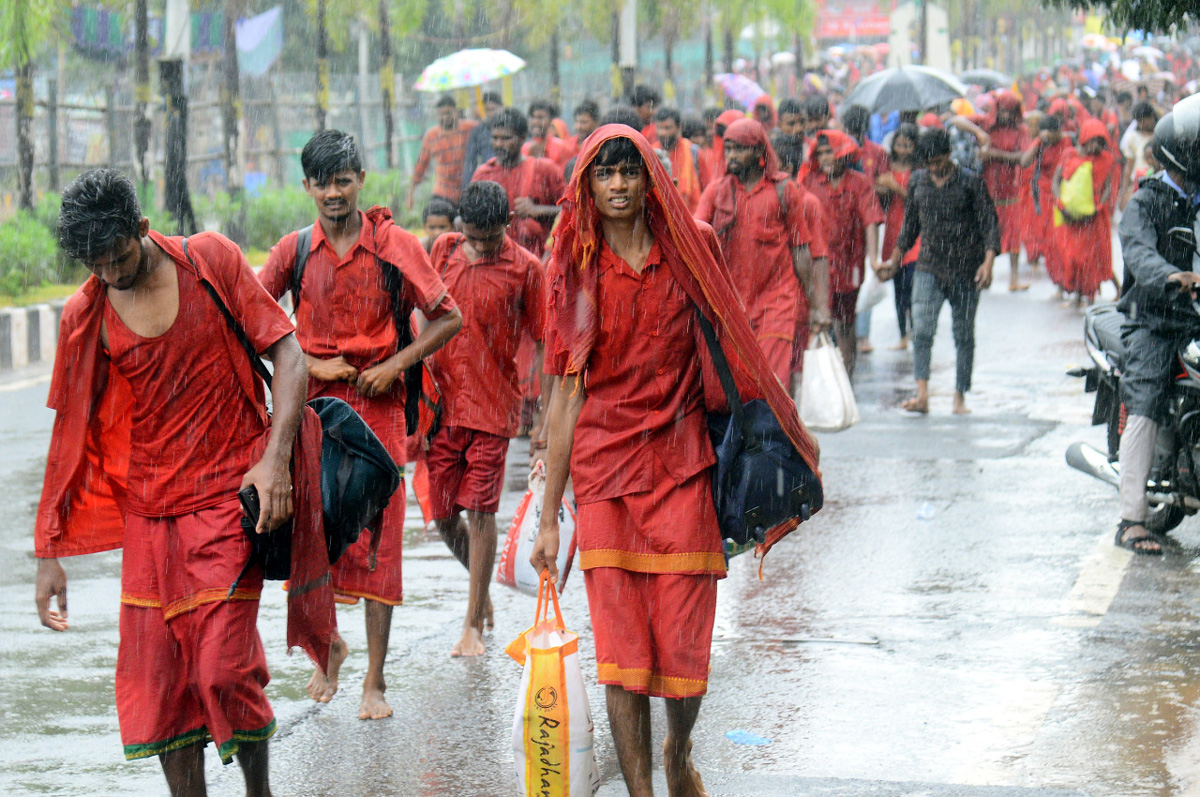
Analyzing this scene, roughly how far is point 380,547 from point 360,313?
780 mm

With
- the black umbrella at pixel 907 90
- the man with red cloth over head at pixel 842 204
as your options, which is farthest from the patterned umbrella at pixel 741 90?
the man with red cloth over head at pixel 842 204

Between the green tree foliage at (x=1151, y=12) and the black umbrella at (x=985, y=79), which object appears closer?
the green tree foliage at (x=1151, y=12)

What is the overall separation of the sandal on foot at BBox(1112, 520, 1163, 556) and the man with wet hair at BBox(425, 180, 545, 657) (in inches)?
110

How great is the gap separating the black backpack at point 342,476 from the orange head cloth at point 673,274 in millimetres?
556

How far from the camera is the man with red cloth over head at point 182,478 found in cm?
395

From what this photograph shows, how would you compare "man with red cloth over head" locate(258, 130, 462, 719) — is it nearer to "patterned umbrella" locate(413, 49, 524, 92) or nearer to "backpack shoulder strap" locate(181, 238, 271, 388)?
"backpack shoulder strap" locate(181, 238, 271, 388)

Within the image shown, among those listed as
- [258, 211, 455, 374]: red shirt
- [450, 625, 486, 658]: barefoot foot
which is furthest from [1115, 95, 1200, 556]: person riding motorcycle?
[258, 211, 455, 374]: red shirt

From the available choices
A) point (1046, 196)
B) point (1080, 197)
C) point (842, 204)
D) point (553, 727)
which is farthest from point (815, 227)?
point (1046, 196)

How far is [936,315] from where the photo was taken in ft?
36.1

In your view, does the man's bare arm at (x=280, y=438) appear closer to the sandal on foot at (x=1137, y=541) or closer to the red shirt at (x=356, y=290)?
the red shirt at (x=356, y=290)

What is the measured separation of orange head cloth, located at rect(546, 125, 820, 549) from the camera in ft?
13.3

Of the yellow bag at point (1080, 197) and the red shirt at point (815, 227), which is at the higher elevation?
the yellow bag at point (1080, 197)

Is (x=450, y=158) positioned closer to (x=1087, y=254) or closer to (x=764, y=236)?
(x=1087, y=254)

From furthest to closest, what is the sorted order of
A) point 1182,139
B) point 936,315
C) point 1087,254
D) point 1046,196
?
point 1046,196 → point 1087,254 → point 936,315 → point 1182,139
